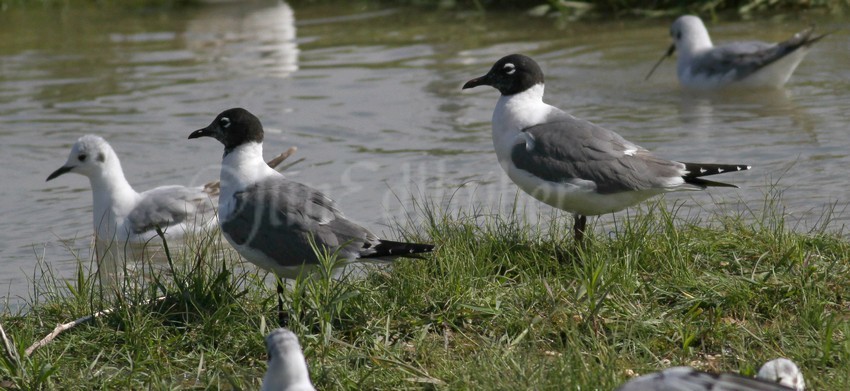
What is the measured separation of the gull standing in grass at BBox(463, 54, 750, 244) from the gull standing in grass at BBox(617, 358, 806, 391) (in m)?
1.89

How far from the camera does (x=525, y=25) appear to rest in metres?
13.5

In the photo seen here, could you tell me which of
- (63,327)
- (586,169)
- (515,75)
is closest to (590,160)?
(586,169)

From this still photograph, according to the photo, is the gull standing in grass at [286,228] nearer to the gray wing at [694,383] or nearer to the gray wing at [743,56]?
the gray wing at [694,383]

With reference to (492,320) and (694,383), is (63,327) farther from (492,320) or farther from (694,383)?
(694,383)

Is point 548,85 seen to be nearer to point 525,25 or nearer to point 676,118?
point 676,118

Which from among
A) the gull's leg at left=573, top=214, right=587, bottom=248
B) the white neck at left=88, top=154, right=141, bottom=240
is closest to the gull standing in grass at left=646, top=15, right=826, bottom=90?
the gull's leg at left=573, top=214, right=587, bottom=248

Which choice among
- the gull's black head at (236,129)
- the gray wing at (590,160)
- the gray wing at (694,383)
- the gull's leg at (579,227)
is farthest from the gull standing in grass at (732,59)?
the gray wing at (694,383)

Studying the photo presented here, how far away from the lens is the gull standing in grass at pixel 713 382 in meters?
3.35

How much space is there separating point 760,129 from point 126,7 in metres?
10.0

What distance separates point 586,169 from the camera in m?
5.65

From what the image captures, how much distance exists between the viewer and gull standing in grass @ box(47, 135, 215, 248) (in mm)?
7509

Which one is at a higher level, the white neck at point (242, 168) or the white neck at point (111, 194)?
the white neck at point (242, 168)

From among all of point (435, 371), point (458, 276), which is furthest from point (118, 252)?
point (435, 371)

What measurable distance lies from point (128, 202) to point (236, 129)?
7.36ft
